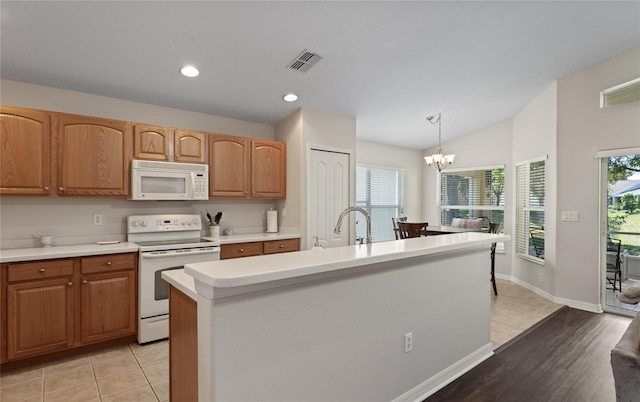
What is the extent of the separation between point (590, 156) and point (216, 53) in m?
4.46

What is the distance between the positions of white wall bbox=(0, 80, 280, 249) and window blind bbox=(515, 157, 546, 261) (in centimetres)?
366

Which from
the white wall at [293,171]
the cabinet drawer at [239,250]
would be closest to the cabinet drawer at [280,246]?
the cabinet drawer at [239,250]

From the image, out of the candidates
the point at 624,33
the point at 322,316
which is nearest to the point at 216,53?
the point at 322,316

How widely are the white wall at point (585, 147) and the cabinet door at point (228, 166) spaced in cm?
413

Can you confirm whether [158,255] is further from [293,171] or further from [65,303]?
[293,171]

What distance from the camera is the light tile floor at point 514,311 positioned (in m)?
3.22

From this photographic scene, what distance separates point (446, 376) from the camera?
2283 millimetres

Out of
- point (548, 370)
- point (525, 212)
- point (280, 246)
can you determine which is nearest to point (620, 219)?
point (525, 212)

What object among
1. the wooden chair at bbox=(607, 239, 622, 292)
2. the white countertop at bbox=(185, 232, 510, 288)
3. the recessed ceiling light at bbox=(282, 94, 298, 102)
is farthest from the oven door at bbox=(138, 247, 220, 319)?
the wooden chair at bbox=(607, 239, 622, 292)

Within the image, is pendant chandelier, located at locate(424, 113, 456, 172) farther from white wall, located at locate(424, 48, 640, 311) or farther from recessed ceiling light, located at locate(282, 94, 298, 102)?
recessed ceiling light, located at locate(282, 94, 298, 102)

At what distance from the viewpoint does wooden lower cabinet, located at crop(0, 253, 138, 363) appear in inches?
95.4

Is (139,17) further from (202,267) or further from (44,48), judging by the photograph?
(202,267)

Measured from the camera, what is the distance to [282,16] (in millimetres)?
2438

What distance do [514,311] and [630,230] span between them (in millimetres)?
1659
